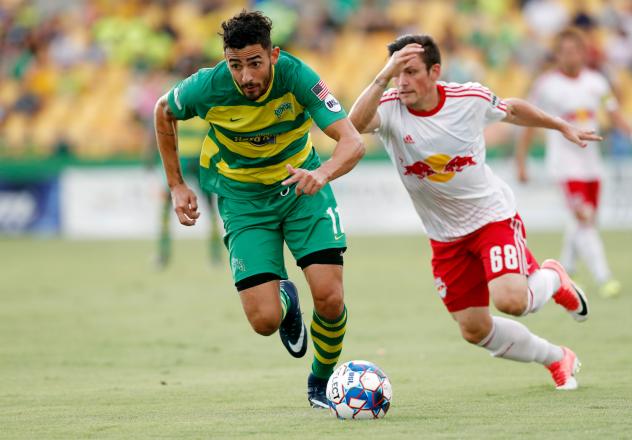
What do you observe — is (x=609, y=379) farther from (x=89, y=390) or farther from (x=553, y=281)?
(x=89, y=390)

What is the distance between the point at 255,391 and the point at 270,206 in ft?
4.13

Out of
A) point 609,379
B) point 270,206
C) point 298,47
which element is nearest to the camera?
point 270,206

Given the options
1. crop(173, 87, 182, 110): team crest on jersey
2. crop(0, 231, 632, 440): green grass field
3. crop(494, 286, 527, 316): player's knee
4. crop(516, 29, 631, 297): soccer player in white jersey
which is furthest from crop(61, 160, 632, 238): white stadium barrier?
crop(494, 286, 527, 316): player's knee

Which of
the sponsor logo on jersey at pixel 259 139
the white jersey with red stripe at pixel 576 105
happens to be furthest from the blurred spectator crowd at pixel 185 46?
the sponsor logo on jersey at pixel 259 139

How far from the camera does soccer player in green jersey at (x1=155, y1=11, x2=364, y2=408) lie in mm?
6570

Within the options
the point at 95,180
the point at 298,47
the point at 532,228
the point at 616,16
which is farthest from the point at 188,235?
the point at 616,16

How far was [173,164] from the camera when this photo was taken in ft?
23.4

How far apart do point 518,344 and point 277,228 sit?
1.64 m

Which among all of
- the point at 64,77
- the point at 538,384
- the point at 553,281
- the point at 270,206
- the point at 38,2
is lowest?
the point at 538,384

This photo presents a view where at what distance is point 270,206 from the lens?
23.4ft

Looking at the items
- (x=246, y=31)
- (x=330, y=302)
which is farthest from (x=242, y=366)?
(x=246, y=31)

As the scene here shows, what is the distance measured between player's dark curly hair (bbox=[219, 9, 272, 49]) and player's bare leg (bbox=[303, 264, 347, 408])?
133 centimetres

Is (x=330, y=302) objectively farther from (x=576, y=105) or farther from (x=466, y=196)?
(x=576, y=105)

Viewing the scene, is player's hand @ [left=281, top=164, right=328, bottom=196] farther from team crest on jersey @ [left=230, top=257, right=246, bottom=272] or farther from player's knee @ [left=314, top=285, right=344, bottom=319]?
team crest on jersey @ [left=230, top=257, right=246, bottom=272]
